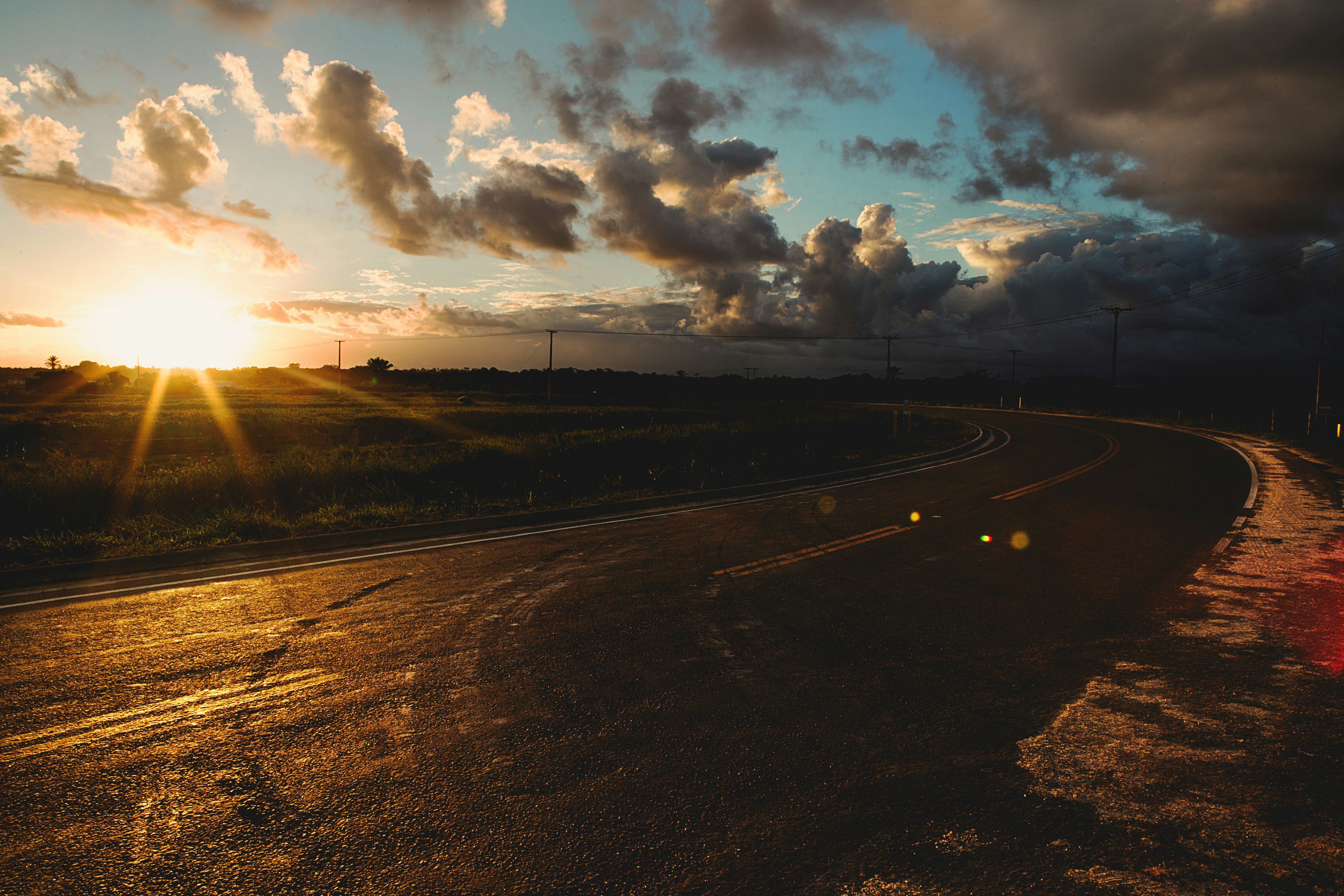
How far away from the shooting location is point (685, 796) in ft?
11.0

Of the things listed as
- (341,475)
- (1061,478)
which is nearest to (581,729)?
(341,475)

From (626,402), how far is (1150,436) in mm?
60031

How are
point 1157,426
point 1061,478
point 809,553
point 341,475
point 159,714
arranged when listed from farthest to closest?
point 1157,426 → point 1061,478 → point 341,475 → point 809,553 → point 159,714

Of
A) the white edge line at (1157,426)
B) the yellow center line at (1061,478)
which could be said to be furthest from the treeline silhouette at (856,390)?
the yellow center line at (1061,478)

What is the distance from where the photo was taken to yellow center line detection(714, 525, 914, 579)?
7832mm

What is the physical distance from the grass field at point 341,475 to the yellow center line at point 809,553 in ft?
17.5

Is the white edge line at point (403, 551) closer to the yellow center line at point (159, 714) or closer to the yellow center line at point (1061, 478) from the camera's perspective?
the yellow center line at point (1061, 478)

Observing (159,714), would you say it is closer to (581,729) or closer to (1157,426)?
(581,729)

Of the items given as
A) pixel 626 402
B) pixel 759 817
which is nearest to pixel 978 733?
pixel 759 817

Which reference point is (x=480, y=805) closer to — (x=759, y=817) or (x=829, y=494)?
(x=759, y=817)

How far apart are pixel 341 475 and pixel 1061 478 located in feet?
54.5

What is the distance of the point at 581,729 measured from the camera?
13.4 ft

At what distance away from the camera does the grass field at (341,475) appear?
9938mm

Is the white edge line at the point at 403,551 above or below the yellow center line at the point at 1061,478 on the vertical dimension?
below
